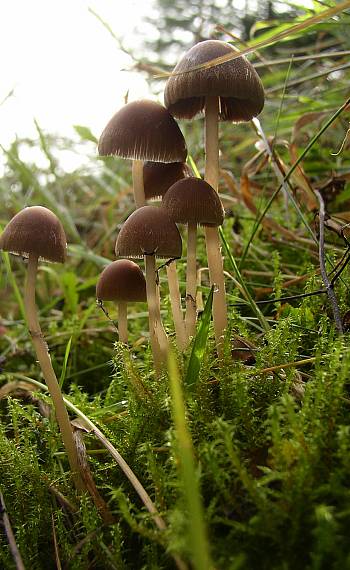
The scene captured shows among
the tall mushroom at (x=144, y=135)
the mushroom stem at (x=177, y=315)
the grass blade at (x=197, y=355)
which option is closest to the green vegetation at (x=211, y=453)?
the grass blade at (x=197, y=355)

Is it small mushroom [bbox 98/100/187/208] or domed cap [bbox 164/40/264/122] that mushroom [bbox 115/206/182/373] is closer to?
small mushroom [bbox 98/100/187/208]

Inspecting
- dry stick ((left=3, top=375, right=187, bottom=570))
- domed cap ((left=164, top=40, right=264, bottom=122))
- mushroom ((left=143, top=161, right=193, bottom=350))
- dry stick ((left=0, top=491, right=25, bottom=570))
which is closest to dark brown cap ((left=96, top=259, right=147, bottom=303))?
mushroom ((left=143, top=161, right=193, bottom=350))

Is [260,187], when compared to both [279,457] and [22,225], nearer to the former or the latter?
[22,225]

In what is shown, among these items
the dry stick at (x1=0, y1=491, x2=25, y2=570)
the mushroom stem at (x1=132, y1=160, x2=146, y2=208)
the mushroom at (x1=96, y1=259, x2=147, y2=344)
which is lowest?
the dry stick at (x1=0, y1=491, x2=25, y2=570)

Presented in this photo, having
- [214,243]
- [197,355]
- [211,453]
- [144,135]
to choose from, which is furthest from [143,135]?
[211,453]

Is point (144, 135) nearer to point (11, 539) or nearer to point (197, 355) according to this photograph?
point (197, 355)

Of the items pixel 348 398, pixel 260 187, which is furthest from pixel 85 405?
pixel 260 187

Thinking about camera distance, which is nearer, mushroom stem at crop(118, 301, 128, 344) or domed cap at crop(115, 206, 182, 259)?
domed cap at crop(115, 206, 182, 259)
